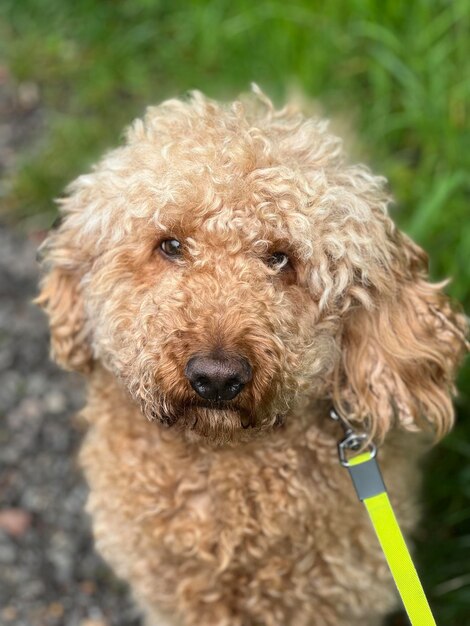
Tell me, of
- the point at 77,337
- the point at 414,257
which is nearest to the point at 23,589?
the point at 77,337

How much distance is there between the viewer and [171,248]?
1861 mm

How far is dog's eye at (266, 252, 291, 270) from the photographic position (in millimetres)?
1861

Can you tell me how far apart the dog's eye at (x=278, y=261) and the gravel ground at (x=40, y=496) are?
1.39m

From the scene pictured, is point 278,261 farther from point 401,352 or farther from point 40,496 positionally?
point 40,496

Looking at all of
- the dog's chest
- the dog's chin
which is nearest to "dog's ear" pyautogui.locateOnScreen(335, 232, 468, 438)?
the dog's chest

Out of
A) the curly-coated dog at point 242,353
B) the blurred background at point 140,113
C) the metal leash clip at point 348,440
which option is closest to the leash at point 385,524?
the metal leash clip at point 348,440

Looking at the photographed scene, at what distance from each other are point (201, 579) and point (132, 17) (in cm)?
326

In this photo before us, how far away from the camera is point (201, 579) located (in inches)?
82.3

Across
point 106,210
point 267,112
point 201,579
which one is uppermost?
point 267,112

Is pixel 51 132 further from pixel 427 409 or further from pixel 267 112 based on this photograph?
pixel 427 409

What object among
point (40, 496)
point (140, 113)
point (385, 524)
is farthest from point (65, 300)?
point (140, 113)

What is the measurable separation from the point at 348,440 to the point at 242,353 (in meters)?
0.47

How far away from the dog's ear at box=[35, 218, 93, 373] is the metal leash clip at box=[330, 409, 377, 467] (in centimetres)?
65

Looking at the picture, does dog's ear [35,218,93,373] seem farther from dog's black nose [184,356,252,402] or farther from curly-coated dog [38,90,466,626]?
dog's black nose [184,356,252,402]
